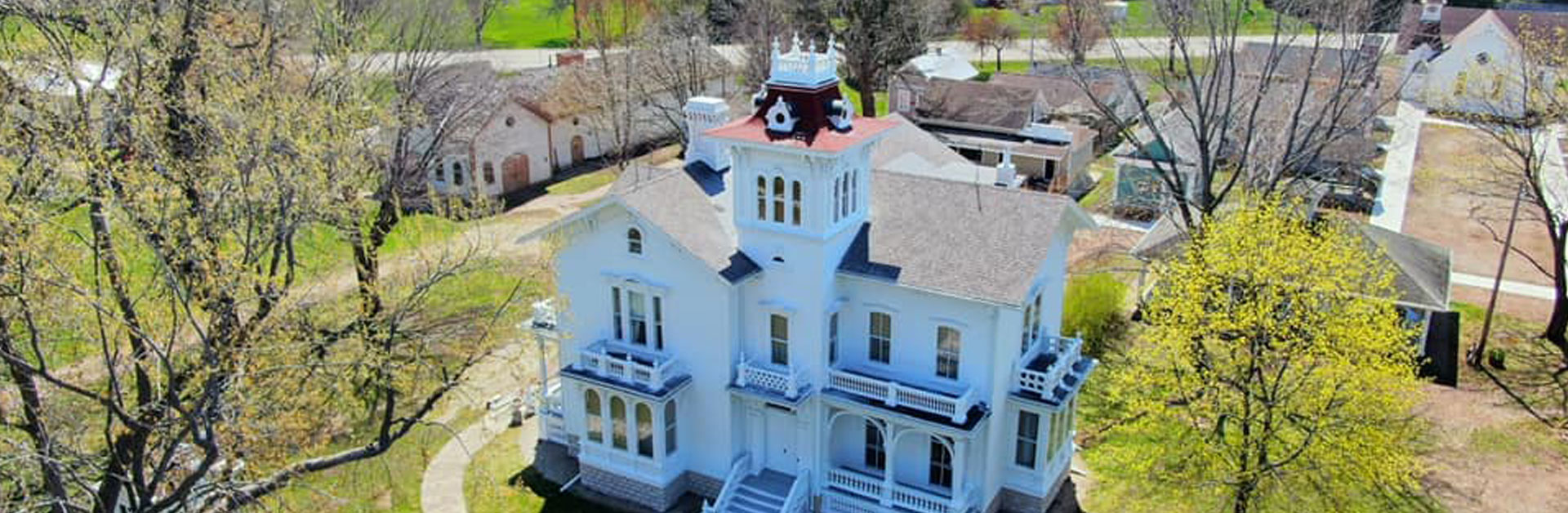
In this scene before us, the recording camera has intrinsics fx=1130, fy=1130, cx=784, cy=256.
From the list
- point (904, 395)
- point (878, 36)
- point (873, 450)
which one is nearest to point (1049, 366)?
point (904, 395)

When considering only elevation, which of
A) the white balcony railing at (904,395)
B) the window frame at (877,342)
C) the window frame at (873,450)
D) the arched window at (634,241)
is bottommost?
the window frame at (873,450)

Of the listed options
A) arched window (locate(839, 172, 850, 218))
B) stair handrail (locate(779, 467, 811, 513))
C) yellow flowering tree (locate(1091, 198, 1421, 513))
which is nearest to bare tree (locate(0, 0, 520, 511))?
arched window (locate(839, 172, 850, 218))

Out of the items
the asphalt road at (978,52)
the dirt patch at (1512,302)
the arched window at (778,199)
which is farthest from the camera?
the asphalt road at (978,52)

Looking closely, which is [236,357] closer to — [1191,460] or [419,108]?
[419,108]

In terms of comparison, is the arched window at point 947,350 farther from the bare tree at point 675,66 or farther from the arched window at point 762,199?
the bare tree at point 675,66

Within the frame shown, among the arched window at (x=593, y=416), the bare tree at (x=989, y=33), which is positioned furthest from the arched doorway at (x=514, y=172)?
the bare tree at (x=989, y=33)

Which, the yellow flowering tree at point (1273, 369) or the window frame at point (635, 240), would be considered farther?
the window frame at point (635, 240)

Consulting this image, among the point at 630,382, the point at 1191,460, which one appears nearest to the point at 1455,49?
the point at 1191,460
